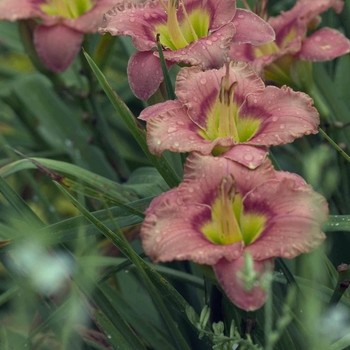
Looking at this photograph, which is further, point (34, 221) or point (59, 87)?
point (59, 87)

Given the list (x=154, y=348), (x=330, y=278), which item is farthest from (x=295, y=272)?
(x=154, y=348)

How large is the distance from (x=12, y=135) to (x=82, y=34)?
0.52 m

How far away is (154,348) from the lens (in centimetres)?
84

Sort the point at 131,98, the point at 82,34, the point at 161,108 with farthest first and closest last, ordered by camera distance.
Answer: the point at 131,98 → the point at 82,34 → the point at 161,108

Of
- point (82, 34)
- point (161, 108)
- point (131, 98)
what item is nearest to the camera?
point (161, 108)

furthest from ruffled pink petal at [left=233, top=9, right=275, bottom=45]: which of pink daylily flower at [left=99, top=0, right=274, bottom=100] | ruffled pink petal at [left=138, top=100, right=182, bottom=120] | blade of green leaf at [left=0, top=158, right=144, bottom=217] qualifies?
blade of green leaf at [left=0, top=158, right=144, bottom=217]

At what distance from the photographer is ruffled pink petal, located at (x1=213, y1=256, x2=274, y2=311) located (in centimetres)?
53

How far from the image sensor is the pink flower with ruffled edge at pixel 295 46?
88 cm

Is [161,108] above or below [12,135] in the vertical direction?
above

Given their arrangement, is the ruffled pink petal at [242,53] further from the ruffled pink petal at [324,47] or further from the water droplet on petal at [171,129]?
the water droplet on petal at [171,129]

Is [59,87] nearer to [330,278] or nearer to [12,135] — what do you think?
[12,135]

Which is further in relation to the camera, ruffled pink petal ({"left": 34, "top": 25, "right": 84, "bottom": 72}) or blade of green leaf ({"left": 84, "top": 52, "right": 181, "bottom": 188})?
ruffled pink petal ({"left": 34, "top": 25, "right": 84, "bottom": 72})

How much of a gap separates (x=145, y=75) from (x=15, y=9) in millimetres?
305

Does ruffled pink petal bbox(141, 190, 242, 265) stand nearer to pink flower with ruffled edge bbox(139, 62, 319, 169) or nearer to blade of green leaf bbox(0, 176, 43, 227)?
pink flower with ruffled edge bbox(139, 62, 319, 169)
